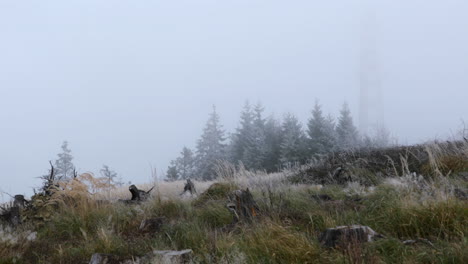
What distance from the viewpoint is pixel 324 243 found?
11.9 feet

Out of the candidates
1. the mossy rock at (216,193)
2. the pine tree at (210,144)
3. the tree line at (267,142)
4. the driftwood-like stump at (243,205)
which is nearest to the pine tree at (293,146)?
the tree line at (267,142)

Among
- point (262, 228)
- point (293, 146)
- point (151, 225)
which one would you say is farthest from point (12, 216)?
point (293, 146)

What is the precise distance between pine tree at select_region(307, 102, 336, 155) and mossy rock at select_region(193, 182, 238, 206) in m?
25.0

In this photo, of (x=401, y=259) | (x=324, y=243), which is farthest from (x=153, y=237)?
(x=401, y=259)

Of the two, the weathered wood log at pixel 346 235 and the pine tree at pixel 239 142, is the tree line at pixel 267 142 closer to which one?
the pine tree at pixel 239 142

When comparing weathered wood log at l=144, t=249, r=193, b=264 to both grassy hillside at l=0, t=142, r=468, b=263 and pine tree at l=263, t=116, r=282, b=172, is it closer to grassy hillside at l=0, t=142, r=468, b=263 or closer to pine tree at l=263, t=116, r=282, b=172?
grassy hillside at l=0, t=142, r=468, b=263

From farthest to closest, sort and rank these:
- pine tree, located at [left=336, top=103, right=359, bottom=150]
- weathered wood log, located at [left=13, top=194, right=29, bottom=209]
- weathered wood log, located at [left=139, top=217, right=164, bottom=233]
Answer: pine tree, located at [left=336, top=103, right=359, bottom=150], weathered wood log, located at [left=13, top=194, right=29, bottom=209], weathered wood log, located at [left=139, top=217, right=164, bottom=233]

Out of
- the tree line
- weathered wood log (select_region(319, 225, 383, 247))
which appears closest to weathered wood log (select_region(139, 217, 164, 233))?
weathered wood log (select_region(319, 225, 383, 247))

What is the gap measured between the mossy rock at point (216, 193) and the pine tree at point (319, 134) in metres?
25.0

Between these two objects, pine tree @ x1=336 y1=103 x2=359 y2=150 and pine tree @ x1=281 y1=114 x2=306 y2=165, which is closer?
pine tree @ x1=281 y1=114 x2=306 y2=165

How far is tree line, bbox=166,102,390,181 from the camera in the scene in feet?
108

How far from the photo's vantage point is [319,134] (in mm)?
33938

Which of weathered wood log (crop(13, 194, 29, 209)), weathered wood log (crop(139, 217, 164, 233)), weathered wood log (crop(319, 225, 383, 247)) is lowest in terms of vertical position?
weathered wood log (crop(139, 217, 164, 233))

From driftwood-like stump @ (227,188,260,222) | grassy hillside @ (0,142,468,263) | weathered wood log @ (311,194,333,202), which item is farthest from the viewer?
weathered wood log @ (311,194,333,202)
